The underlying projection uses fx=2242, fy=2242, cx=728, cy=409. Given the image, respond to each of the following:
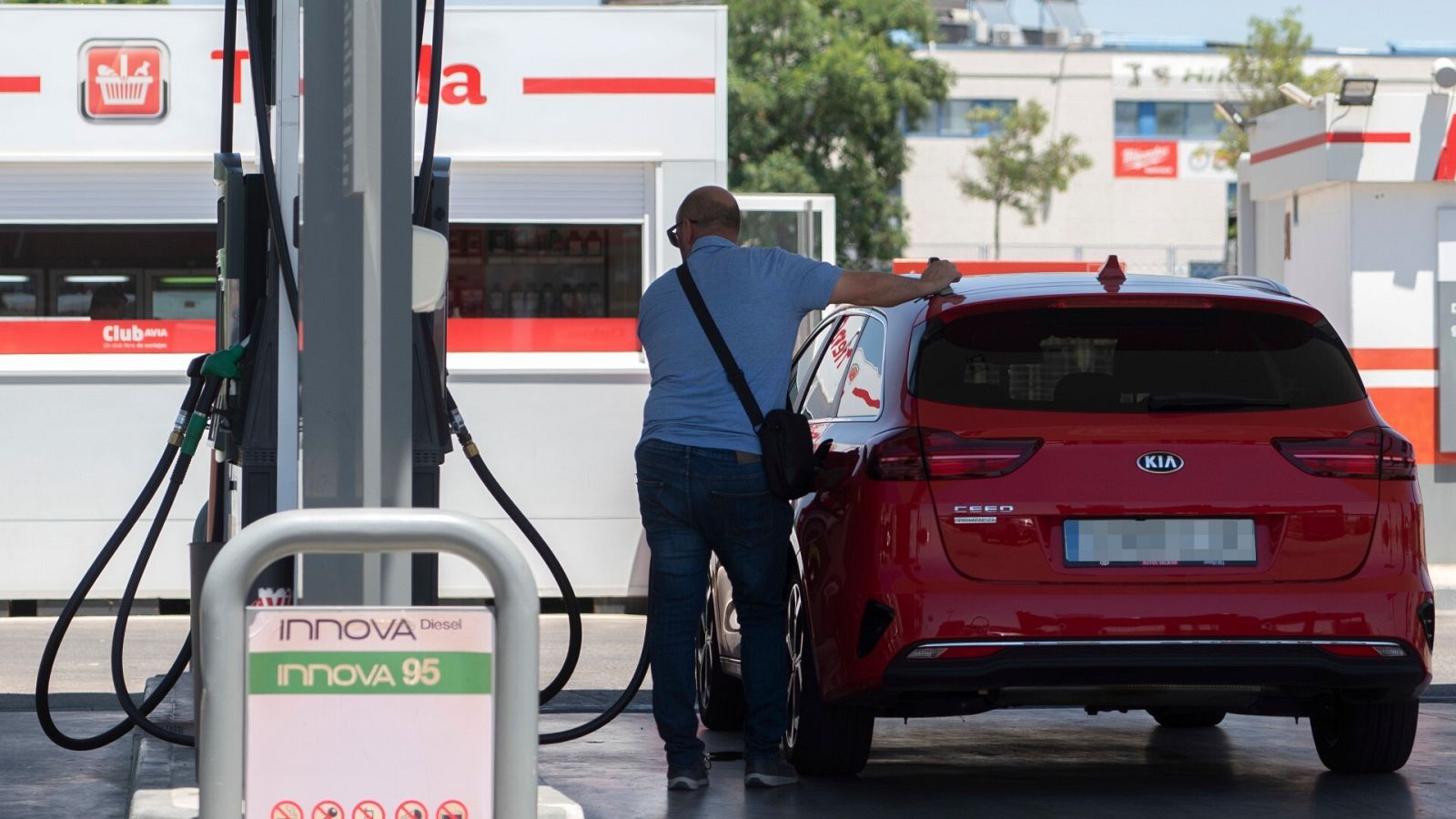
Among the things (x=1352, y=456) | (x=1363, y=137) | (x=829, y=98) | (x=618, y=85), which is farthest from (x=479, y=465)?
(x=829, y=98)

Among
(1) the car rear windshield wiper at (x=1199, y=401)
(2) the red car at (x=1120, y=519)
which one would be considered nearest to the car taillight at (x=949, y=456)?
(2) the red car at (x=1120, y=519)

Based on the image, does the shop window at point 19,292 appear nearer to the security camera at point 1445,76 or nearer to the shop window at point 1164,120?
the security camera at point 1445,76

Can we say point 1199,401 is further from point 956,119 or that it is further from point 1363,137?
point 956,119

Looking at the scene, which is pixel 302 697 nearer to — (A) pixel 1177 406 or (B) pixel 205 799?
(B) pixel 205 799

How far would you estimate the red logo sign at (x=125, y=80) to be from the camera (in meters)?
12.6

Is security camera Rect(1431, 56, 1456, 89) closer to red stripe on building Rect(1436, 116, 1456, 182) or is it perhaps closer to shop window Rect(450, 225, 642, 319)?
red stripe on building Rect(1436, 116, 1456, 182)

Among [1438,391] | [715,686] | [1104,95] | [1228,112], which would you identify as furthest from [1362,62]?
[715,686]

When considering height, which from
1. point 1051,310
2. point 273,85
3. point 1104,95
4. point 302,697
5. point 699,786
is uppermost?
point 1104,95

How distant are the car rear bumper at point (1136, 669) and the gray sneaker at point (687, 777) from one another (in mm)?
690

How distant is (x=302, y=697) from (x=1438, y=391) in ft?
43.9

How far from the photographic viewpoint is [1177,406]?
627cm

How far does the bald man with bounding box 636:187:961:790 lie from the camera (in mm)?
6449

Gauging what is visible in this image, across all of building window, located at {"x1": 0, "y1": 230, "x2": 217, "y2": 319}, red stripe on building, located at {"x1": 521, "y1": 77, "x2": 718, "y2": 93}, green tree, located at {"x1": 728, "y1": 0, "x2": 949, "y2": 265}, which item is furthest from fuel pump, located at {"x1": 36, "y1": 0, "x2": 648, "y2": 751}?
green tree, located at {"x1": 728, "y1": 0, "x2": 949, "y2": 265}

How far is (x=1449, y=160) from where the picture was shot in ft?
52.4
